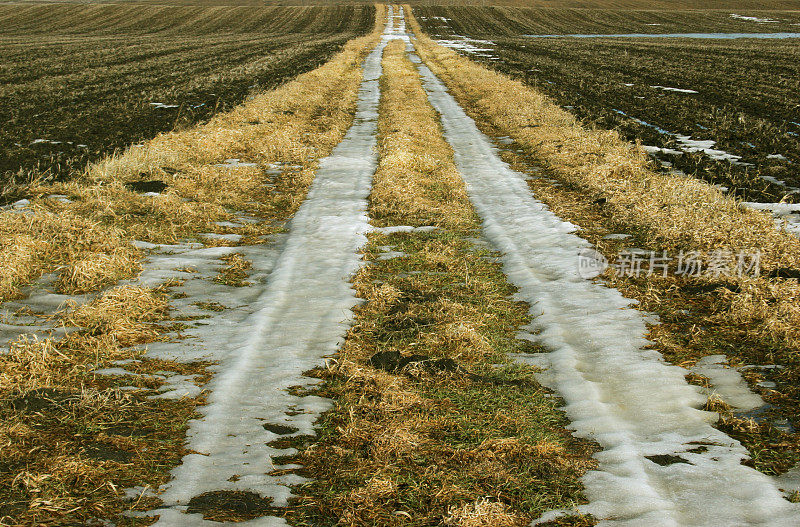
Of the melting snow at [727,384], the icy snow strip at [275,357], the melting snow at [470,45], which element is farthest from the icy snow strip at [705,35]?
the melting snow at [727,384]

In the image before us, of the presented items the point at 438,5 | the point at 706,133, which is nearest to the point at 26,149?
the point at 706,133

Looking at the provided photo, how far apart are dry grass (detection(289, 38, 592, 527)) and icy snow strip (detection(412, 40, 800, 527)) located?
0.82 feet

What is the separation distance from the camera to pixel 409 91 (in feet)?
78.8

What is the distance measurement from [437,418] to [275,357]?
177 centimetres

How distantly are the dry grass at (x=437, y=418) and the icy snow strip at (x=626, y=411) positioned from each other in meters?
0.25

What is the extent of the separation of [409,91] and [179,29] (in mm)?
48690

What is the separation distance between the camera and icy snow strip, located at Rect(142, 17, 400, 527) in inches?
161

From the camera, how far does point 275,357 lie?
575cm

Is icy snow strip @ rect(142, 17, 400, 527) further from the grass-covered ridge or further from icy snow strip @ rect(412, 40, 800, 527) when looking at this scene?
the grass-covered ridge

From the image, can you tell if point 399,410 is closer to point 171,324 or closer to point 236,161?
point 171,324

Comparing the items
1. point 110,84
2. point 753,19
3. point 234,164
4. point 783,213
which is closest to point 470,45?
point 110,84

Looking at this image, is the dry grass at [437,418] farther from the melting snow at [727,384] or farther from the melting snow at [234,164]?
the melting snow at [234,164]

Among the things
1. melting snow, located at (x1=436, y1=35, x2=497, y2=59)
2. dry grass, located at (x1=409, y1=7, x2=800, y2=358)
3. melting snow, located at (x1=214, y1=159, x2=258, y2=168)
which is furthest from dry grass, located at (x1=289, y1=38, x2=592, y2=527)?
melting snow, located at (x1=436, y1=35, x2=497, y2=59)

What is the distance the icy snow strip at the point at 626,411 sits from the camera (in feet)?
12.7
